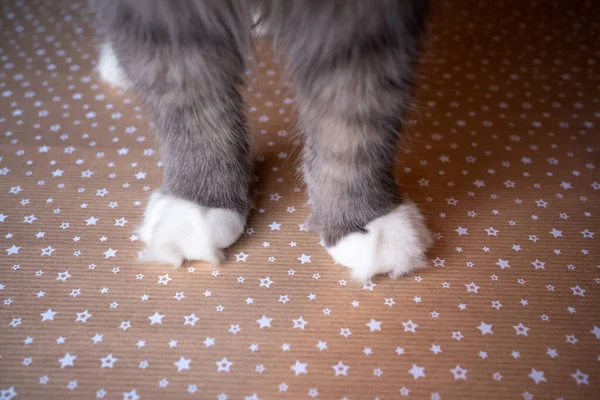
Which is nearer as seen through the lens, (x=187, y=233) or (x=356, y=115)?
(x=356, y=115)

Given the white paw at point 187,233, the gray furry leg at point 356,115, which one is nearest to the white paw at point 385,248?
the gray furry leg at point 356,115

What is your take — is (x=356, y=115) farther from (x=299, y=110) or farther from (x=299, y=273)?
(x=299, y=273)

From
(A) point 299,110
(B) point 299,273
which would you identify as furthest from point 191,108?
(B) point 299,273

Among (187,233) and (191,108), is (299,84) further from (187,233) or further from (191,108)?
(187,233)

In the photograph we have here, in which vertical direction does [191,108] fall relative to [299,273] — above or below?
above

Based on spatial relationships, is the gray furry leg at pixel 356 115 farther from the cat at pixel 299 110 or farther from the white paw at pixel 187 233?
the white paw at pixel 187 233

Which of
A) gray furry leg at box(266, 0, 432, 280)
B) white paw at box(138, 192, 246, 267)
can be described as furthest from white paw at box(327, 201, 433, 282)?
white paw at box(138, 192, 246, 267)

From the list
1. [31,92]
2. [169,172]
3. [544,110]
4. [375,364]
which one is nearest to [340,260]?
[375,364]
